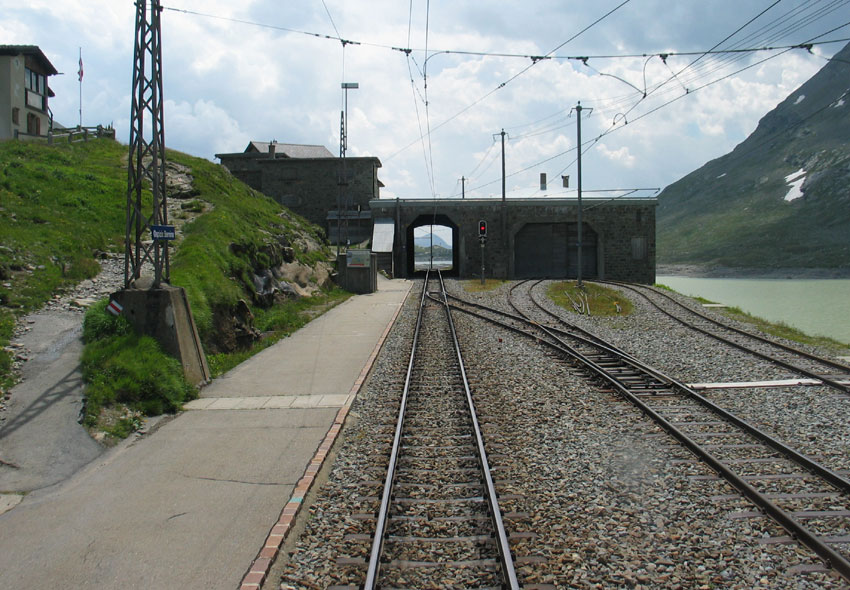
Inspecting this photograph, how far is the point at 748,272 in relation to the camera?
87375 millimetres

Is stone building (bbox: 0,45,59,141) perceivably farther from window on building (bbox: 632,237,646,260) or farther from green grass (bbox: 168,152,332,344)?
window on building (bbox: 632,237,646,260)

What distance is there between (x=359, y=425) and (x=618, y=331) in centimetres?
Answer: 1144

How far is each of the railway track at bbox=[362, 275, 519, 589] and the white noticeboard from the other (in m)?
20.6

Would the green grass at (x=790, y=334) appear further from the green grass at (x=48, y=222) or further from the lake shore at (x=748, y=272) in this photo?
the lake shore at (x=748, y=272)

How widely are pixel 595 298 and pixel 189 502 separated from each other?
22602 mm

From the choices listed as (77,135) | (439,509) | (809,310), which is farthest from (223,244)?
(809,310)

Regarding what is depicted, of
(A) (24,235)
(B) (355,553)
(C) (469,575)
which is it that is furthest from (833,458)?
(A) (24,235)

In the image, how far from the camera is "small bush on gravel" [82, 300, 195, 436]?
30.3 feet

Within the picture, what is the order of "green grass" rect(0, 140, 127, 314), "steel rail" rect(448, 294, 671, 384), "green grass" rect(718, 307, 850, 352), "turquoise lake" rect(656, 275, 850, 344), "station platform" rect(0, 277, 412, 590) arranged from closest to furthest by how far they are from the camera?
1. "station platform" rect(0, 277, 412, 590)
2. "steel rail" rect(448, 294, 671, 384)
3. "green grass" rect(0, 140, 127, 314)
4. "green grass" rect(718, 307, 850, 352)
5. "turquoise lake" rect(656, 275, 850, 344)

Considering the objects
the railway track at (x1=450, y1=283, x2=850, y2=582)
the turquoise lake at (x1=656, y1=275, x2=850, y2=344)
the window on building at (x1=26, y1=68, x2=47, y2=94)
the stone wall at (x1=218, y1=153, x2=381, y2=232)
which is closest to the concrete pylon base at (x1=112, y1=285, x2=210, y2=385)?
the railway track at (x1=450, y1=283, x2=850, y2=582)

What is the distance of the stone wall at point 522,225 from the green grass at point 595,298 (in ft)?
36.3

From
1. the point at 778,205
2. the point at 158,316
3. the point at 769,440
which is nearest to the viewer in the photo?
the point at 769,440

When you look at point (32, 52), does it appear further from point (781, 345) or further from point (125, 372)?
point (781, 345)

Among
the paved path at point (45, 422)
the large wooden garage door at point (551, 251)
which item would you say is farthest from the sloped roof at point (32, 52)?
the paved path at point (45, 422)
